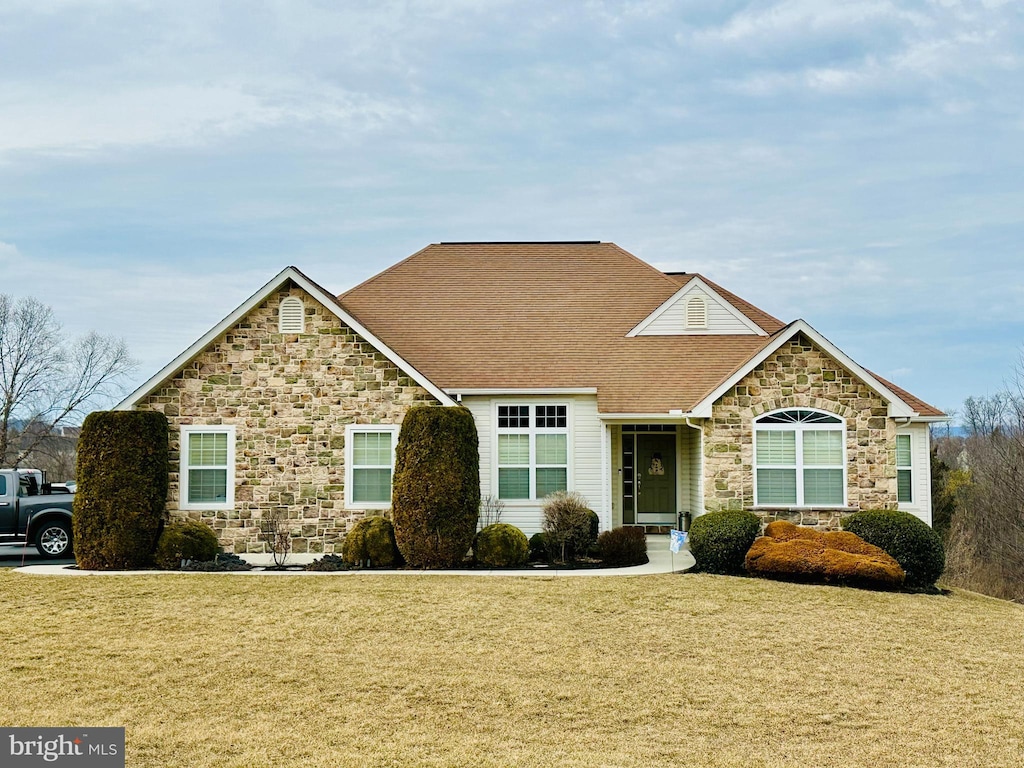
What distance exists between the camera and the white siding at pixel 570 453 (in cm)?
1986

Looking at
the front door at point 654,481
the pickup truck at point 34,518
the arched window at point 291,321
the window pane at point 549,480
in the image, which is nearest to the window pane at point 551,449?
the window pane at point 549,480

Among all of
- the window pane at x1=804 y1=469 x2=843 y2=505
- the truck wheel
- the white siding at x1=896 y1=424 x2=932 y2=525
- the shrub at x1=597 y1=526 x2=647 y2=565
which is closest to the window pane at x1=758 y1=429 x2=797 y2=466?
the window pane at x1=804 y1=469 x2=843 y2=505

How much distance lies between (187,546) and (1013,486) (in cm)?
2694

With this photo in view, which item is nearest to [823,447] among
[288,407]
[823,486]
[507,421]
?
[823,486]

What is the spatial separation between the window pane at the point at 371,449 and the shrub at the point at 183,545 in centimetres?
315

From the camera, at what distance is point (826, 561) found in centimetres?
1582

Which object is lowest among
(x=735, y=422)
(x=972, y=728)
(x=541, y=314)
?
(x=972, y=728)

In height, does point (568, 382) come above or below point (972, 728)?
above

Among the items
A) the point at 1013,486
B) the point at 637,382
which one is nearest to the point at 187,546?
the point at 637,382

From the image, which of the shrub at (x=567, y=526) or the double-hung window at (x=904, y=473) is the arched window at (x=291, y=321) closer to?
the shrub at (x=567, y=526)

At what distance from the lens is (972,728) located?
8.72m

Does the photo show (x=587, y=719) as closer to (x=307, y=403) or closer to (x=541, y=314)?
(x=307, y=403)

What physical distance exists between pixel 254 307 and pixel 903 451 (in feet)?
46.1

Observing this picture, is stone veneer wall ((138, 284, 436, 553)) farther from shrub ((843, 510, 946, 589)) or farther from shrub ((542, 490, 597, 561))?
shrub ((843, 510, 946, 589))
